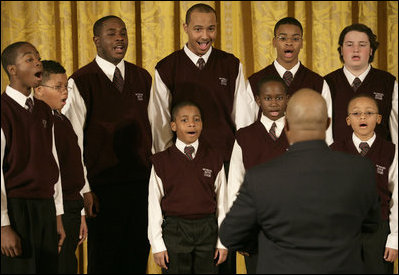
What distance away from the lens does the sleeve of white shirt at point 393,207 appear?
9.67 feet

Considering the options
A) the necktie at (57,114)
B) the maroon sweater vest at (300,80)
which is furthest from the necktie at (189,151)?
the necktie at (57,114)

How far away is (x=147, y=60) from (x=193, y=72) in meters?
0.74

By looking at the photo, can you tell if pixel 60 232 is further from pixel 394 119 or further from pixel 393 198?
pixel 394 119

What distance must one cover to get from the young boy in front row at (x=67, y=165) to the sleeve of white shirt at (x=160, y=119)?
0.39m

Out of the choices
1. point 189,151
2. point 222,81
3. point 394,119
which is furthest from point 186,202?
point 394,119

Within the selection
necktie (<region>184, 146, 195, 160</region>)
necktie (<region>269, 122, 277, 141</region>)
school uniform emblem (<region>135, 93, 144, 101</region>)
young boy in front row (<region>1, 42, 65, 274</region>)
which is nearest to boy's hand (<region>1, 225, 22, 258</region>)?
young boy in front row (<region>1, 42, 65, 274</region>)

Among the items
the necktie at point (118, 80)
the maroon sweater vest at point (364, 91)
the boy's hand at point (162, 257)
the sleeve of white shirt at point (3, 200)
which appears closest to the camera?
the sleeve of white shirt at point (3, 200)

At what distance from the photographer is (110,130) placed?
300 centimetres

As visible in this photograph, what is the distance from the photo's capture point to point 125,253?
3107 mm

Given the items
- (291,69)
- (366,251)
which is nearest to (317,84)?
(291,69)

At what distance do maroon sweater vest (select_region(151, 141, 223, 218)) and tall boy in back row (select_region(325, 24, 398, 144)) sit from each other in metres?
0.70

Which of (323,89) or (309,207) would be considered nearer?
(309,207)

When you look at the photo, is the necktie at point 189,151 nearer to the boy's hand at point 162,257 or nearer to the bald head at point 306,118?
the boy's hand at point 162,257

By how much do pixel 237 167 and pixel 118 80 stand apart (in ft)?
2.33
